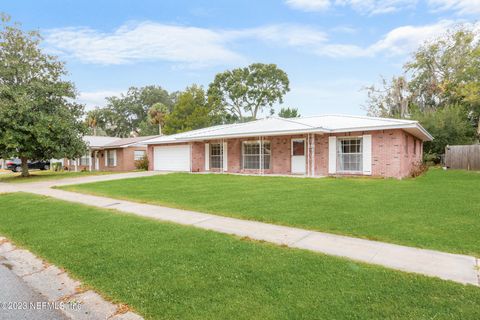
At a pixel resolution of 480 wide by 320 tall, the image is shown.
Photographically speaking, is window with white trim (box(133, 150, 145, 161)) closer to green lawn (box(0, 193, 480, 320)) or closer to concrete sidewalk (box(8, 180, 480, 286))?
concrete sidewalk (box(8, 180, 480, 286))

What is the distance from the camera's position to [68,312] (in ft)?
10.00

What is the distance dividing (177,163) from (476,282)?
20.5 metres

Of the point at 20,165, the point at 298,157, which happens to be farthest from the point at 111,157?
the point at 298,157

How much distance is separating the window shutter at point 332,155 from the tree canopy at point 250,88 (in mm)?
28897

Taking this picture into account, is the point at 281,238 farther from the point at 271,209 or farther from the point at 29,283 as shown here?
the point at 29,283

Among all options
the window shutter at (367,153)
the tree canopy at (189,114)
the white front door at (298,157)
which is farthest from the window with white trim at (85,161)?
the window shutter at (367,153)

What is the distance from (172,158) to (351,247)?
19.5 m

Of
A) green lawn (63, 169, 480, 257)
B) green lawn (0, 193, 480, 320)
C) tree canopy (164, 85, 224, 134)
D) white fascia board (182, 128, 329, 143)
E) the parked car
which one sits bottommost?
green lawn (0, 193, 480, 320)

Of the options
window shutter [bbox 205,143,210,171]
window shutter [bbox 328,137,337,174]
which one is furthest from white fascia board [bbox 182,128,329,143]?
window shutter [bbox 205,143,210,171]

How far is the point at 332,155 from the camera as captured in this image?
15641mm

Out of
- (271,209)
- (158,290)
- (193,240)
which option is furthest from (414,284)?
(271,209)

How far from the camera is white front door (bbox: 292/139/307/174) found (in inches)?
661

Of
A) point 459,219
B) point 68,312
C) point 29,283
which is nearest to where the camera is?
point 68,312

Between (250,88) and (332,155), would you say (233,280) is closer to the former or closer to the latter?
(332,155)
